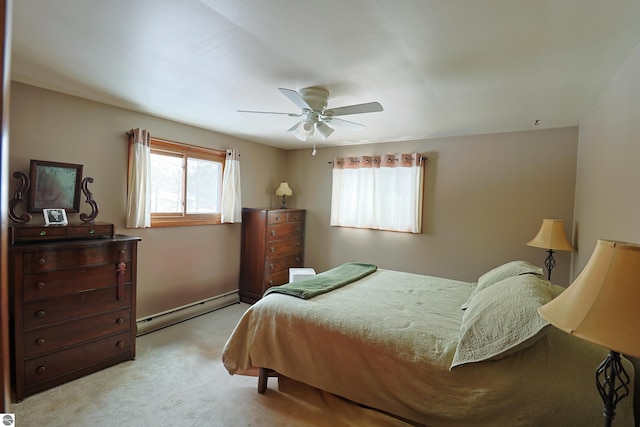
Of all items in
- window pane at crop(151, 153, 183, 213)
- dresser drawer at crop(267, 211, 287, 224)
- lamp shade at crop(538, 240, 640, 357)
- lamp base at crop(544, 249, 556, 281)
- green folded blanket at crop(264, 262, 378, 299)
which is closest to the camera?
lamp shade at crop(538, 240, 640, 357)

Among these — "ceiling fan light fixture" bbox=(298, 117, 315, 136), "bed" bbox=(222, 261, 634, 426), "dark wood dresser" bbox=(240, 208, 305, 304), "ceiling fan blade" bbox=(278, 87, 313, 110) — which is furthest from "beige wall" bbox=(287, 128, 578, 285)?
"ceiling fan blade" bbox=(278, 87, 313, 110)

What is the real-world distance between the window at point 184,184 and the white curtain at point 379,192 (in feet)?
5.69

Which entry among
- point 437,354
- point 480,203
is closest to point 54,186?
point 437,354

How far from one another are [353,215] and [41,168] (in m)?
3.46

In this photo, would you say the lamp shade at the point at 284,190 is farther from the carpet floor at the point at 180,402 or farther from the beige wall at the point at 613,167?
the beige wall at the point at 613,167

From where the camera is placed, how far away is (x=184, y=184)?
3.75 meters

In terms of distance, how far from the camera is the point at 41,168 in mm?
2492

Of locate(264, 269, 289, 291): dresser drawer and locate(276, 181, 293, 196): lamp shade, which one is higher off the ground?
locate(276, 181, 293, 196): lamp shade

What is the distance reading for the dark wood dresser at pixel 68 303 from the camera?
2127 millimetres

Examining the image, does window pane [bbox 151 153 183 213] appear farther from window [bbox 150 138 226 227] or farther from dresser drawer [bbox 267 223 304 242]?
dresser drawer [bbox 267 223 304 242]

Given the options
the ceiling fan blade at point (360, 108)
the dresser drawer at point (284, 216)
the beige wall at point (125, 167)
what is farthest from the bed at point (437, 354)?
the dresser drawer at point (284, 216)

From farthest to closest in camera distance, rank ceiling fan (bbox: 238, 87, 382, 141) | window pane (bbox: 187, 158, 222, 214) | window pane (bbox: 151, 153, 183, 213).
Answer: window pane (bbox: 187, 158, 222, 214) < window pane (bbox: 151, 153, 183, 213) < ceiling fan (bbox: 238, 87, 382, 141)

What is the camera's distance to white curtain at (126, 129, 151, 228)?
10.2 ft

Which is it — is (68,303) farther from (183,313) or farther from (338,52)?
(338,52)
